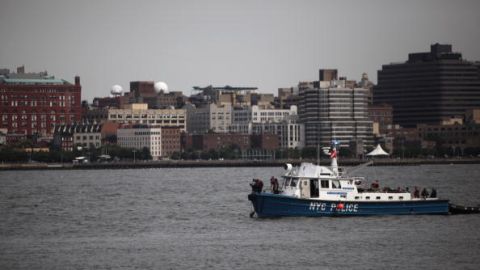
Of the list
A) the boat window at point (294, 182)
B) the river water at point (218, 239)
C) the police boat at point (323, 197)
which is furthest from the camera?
the boat window at point (294, 182)

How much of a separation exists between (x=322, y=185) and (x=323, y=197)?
0.77 m

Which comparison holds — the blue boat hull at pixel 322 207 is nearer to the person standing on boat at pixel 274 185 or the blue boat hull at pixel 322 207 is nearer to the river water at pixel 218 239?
the river water at pixel 218 239

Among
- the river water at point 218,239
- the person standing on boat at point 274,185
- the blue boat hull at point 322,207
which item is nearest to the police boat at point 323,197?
the blue boat hull at point 322,207

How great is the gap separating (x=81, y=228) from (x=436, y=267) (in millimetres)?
27584

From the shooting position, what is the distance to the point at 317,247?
76.5m

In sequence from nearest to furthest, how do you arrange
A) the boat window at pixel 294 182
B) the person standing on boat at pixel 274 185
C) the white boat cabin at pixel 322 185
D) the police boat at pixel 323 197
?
the white boat cabin at pixel 322 185, the police boat at pixel 323 197, the boat window at pixel 294 182, the person standing on boat at pixel 274 185

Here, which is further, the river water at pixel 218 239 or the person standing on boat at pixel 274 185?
the person standing on boat at pixel 274 185

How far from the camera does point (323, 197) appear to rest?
291 ft

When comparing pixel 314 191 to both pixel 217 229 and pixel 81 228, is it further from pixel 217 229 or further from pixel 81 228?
pixel 81 228

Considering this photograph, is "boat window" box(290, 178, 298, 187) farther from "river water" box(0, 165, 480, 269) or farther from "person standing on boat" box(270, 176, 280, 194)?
"river water" box(0, 165, 480, 269)

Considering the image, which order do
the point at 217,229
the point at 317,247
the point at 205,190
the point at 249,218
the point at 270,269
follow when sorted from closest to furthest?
the point at 270,269 → the point at 317,247 → the point at 217,229 → the point at 249,218 → the point at 205,190

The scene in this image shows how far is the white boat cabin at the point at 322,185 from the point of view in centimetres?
8812

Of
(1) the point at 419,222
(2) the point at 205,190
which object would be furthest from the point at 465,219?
(2) the point at 205,190

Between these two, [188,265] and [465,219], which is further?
[465,219]
